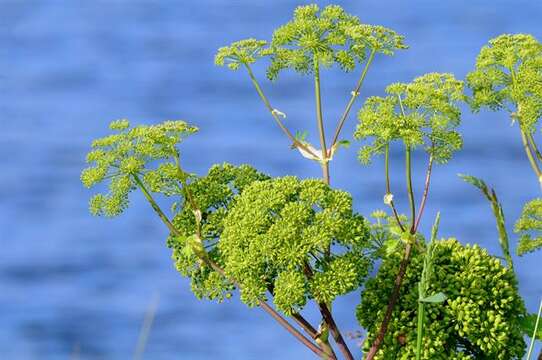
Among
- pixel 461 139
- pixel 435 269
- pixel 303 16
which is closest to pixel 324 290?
pixel 435 269

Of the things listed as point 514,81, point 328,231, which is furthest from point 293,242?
point 514,81

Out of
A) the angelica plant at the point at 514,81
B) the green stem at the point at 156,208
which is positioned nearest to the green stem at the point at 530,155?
the angelica plant at the point at 514,81

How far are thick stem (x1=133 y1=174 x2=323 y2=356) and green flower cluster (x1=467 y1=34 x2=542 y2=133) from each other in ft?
3.87

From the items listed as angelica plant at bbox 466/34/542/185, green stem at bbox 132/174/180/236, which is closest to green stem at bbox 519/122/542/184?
angelica plant at bbox 466/34/542/185

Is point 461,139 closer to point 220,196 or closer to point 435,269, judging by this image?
point 435,269

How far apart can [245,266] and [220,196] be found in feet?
1.22

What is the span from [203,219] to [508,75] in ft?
4.39

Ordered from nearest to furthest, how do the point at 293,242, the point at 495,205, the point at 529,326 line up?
the point at 495,205, the point at 293,242, the point at 529,326

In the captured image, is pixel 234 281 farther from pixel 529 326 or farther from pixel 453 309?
pixel 529 326

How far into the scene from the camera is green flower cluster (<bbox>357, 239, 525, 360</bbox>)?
3646 millimetres

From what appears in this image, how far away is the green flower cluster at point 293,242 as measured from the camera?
11.2ft

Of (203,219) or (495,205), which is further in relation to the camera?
(203,219)

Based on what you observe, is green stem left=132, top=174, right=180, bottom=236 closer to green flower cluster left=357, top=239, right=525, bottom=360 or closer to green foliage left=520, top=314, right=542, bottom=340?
green flower cluster left=357, top=239, right=525, bottom=360

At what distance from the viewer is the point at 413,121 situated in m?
3.55
